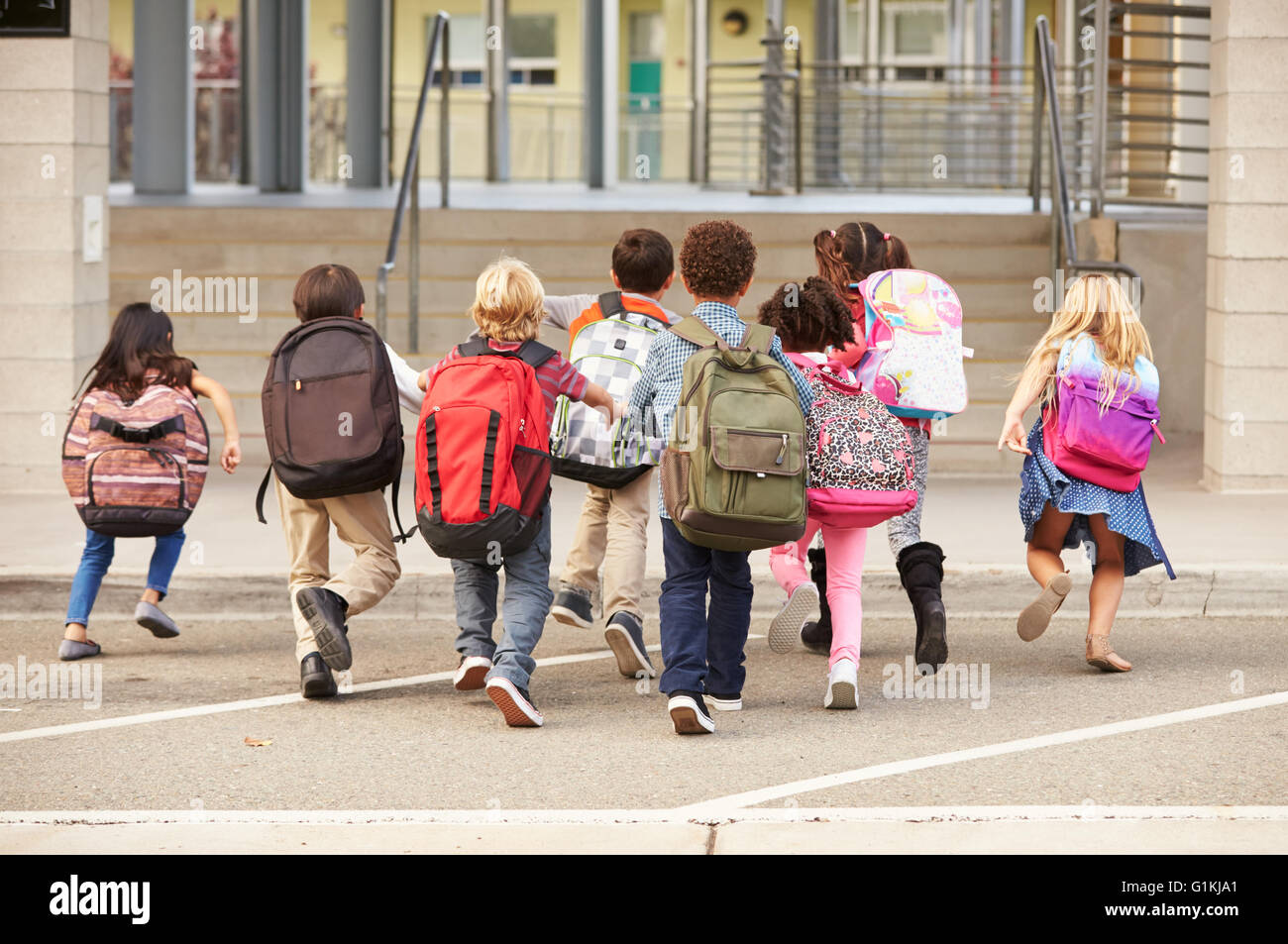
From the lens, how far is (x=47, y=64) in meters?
10.0

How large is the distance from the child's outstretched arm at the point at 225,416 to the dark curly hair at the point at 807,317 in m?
2.07

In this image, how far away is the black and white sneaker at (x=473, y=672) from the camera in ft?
20.5

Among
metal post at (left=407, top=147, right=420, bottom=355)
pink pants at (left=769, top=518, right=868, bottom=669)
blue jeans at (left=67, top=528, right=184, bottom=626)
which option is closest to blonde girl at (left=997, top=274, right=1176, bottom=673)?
pink pants at (left=769, top=518, right=868, bottom=669)

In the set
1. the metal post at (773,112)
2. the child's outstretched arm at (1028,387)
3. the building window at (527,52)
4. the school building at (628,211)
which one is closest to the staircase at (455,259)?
the school building at (628,211)

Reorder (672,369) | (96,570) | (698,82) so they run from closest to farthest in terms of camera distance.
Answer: (672,369)
(96,570)
(698,82)

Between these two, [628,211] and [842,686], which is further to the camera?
[628,211]

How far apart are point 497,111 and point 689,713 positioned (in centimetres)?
2069

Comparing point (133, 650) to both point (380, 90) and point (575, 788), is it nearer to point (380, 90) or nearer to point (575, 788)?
point (575, 788)

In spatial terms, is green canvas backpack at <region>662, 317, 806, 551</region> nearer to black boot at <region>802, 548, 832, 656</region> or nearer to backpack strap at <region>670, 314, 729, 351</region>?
backpack strap at <region>670, 314, 729, 351</region>

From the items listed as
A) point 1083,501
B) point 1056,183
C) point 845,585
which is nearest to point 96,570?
point 845,585

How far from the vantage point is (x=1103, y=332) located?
6.75 meters

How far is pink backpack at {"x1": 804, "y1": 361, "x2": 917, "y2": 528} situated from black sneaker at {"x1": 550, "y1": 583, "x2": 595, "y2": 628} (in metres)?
1.10

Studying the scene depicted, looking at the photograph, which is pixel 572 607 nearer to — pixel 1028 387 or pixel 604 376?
pixel 604 376
